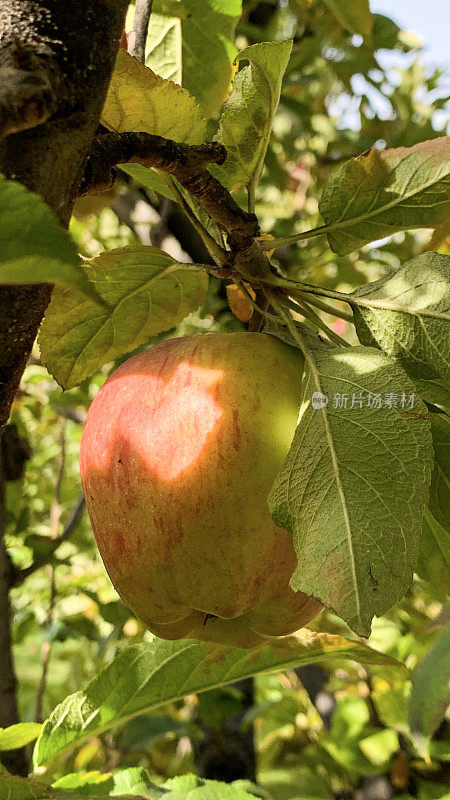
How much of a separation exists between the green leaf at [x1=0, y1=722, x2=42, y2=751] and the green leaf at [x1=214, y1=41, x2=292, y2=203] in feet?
1.51

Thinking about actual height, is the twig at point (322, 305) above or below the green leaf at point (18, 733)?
above

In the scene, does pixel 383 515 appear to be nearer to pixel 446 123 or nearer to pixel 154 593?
pixel 154 593

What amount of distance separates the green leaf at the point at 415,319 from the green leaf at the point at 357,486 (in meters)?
0.03

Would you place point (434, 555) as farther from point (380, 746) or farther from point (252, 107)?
point (380, 746)

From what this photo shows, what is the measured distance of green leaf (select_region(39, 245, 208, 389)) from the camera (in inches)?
21.9

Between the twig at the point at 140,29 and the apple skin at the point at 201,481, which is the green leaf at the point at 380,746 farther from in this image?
the twig at the point at 140,29

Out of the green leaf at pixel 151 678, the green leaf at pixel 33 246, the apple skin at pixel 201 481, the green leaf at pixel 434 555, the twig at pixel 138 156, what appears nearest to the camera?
the green leaf at pixel 33 246

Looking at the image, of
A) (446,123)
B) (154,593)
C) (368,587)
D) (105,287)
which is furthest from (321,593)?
(446,123)

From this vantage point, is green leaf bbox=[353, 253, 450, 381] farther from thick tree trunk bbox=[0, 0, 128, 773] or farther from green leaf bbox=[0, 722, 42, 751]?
green leaf bbox=[0, 722, 42, 751]

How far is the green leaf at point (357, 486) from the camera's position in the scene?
388 mm

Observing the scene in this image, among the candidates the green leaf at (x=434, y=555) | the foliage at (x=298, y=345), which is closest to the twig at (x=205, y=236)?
the foliage at (x=298, y=345)

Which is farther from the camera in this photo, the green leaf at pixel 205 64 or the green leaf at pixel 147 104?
the green leaf at pixel 205 64

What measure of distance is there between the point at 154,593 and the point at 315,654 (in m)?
0.23

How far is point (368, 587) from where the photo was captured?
1.26ft
